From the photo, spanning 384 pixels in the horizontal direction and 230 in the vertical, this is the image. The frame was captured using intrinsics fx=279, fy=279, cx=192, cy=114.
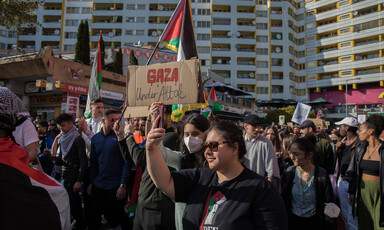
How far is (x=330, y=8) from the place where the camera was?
55.8m

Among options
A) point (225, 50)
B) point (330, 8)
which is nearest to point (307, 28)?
point (330, 8)

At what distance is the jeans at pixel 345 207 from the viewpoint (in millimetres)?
4748

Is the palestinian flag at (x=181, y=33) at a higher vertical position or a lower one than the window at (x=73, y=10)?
lower

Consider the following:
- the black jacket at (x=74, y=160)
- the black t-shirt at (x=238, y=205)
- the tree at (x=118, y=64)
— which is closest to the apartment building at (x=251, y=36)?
the tree at (x=118, y=64)

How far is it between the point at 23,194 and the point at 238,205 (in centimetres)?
127

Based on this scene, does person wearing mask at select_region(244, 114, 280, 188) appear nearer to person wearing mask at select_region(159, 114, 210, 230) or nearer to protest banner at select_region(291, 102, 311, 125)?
person wearing mask at select_region(159, 114, 210, 230)

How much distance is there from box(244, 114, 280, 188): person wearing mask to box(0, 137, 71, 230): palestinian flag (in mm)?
3250

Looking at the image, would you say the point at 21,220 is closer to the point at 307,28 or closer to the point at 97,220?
the point at 97,220

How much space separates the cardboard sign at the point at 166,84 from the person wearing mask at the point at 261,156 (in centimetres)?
229

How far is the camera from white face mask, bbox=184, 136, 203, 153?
268 cm

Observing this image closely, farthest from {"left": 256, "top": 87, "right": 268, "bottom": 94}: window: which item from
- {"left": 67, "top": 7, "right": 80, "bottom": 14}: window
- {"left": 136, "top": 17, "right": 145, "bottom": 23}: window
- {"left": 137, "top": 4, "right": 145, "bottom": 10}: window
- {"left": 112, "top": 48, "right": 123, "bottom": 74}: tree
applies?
{"left": 67, "top": 7, "right": 80, "bottom": 14}: window

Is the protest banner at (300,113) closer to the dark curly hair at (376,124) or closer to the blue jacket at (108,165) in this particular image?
the dark curly hair at (376,124)

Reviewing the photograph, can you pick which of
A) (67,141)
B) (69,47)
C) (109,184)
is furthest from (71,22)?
(109,184)

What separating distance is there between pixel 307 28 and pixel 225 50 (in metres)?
18.0
